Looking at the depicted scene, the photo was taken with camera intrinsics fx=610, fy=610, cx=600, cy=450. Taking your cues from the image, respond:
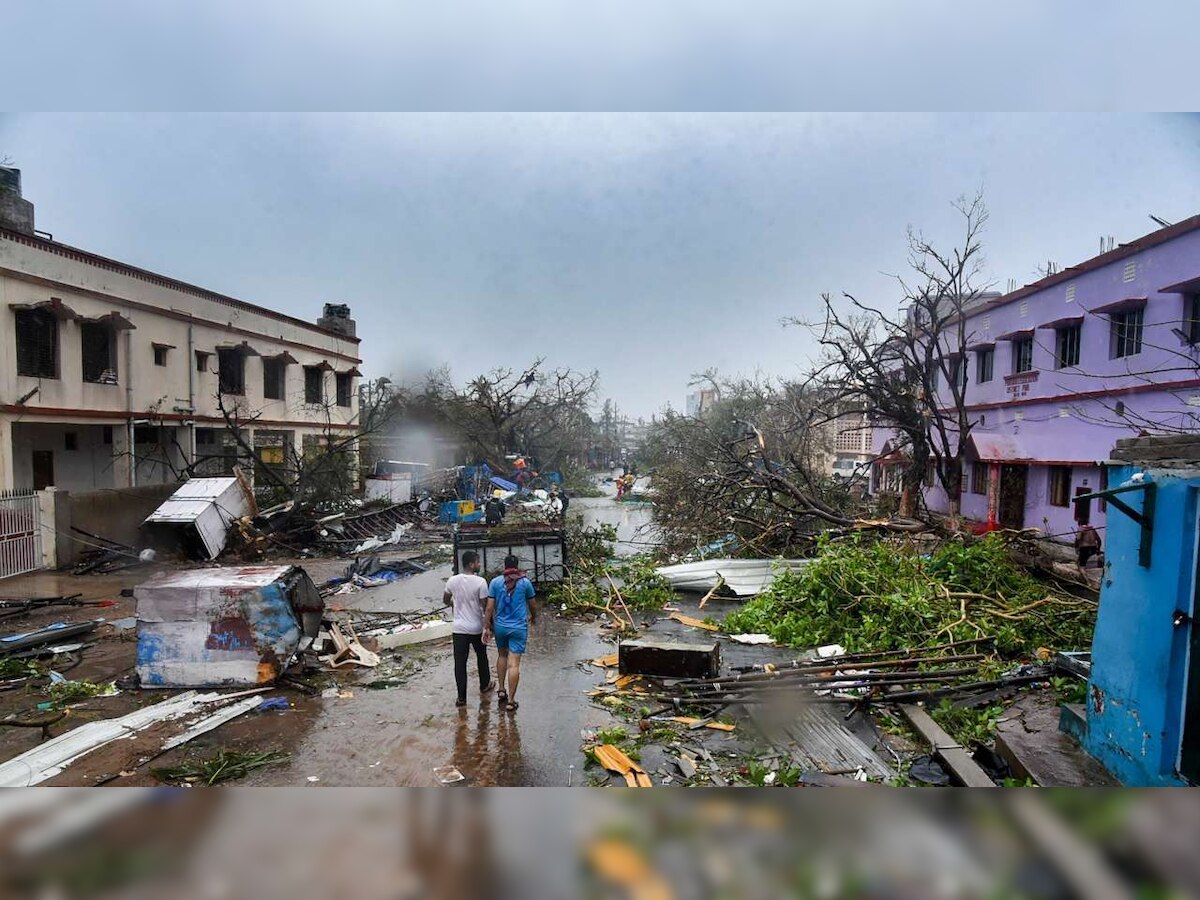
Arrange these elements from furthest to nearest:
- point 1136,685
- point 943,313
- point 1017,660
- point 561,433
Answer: point 561,433
point 943,313
point 1017,660
point 1136,685

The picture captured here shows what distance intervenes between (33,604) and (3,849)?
7.82m

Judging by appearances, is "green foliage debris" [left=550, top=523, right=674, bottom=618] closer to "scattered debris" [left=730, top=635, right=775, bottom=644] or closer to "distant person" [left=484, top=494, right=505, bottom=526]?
"scattered debris" [left=730, top=635, right=775, bottom=644]

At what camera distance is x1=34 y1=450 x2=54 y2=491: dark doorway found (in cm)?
1199

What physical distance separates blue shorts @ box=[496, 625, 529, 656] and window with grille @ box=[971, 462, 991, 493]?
9.03m

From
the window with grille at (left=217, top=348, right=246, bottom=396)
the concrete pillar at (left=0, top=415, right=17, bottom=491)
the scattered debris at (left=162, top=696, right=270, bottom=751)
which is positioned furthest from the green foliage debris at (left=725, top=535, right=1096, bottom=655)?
the window with grille at (left=217, top=348, right=246, bottom=396)

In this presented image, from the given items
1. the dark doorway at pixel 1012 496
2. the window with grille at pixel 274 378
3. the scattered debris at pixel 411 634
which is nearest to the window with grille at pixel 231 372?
the window with grille at pixel 274 378

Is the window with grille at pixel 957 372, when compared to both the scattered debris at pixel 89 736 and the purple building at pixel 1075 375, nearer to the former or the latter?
the purple building at pixel 1075 375

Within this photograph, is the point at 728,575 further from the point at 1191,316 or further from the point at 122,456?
the point at 122,456

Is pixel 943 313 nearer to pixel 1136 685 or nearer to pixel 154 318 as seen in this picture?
pixel 1136 685

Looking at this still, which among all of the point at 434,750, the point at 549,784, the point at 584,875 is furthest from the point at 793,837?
the point at 434,750

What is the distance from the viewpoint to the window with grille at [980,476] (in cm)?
1038

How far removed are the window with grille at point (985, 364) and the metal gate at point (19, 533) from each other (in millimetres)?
15695

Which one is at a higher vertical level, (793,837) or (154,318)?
(154,318)

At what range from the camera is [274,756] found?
13.3 feet
